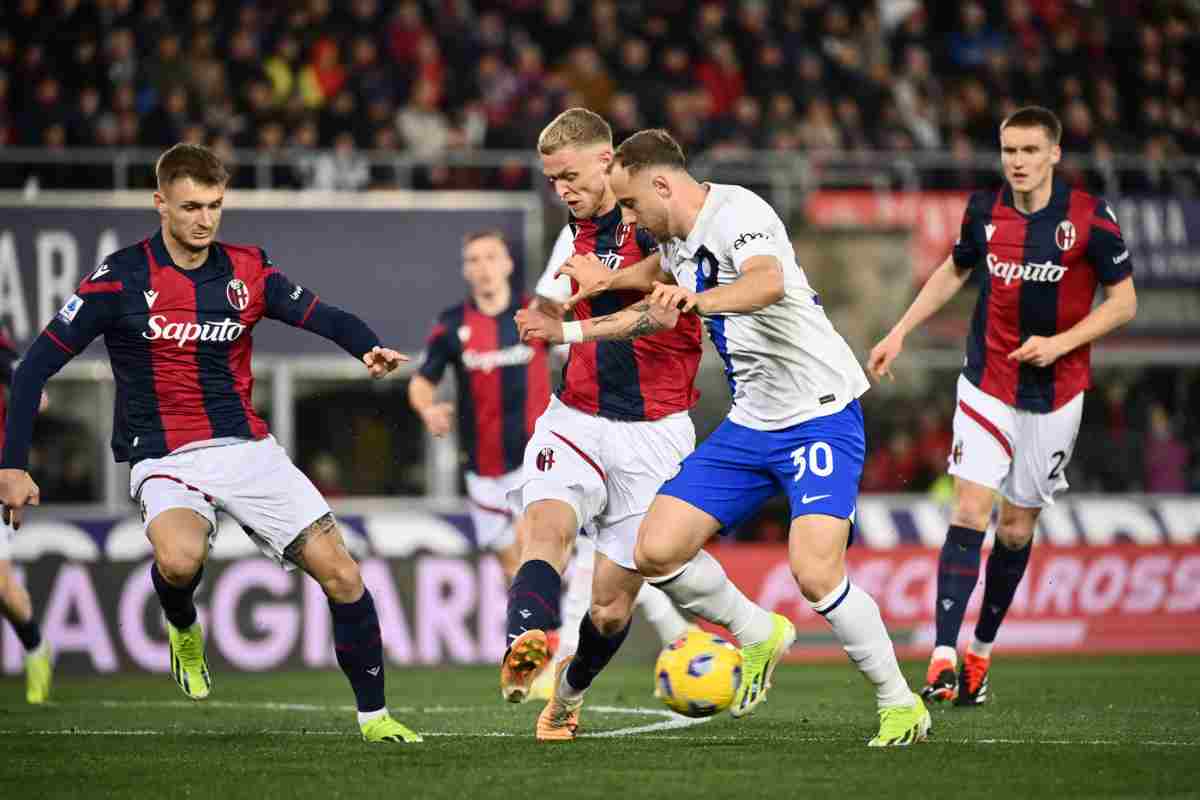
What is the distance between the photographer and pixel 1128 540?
50.5ft

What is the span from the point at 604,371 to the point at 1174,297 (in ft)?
39.4

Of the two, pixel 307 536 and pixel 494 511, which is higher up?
pixel 307 536

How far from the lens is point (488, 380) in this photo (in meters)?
12.0

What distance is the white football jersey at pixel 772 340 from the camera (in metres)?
7.06

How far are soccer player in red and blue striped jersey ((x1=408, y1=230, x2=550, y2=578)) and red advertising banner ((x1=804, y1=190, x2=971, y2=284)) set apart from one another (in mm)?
6349

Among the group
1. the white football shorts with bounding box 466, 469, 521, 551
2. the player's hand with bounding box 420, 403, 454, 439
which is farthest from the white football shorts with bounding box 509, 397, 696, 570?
the white football shorts with bounding box 466, 469, 521, 551

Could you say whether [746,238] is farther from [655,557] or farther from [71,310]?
[71,310]

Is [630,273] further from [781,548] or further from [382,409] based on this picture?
[382,409]

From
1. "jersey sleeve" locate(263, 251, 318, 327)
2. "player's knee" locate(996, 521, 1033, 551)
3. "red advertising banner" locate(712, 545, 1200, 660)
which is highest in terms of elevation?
"jersey sleeve" locate(263, 251, 318, 327)

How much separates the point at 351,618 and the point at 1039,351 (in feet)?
11.4

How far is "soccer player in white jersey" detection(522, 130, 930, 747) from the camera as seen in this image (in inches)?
274

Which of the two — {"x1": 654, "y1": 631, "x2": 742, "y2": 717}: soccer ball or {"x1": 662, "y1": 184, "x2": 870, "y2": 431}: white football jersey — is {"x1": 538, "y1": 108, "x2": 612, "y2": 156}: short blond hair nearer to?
{"x1": 662, "y1": 184, "x2": 870, "y2": 431}: white football jersey

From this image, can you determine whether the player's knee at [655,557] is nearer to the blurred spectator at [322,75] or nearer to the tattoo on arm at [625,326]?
the tattoo on arm at [625,326]

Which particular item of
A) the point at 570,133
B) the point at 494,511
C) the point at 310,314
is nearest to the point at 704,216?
the point at 570,133
